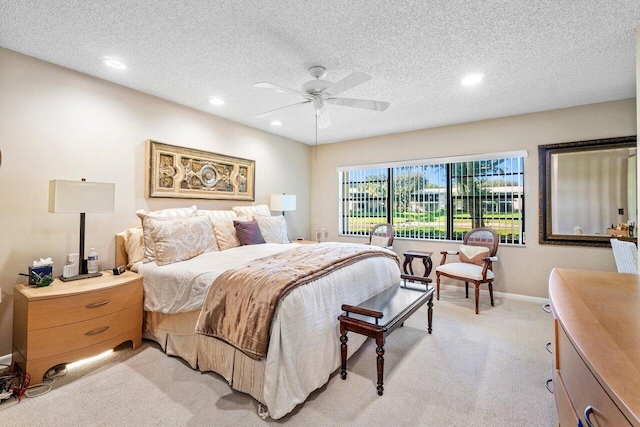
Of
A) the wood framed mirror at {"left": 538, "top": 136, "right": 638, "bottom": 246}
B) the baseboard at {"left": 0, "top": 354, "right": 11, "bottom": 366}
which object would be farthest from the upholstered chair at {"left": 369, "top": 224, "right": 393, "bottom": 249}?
the baseboard at {"left": 0, "top": 354, "right": 11, "bottom": 366}

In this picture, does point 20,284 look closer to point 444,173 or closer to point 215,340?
point 215,340

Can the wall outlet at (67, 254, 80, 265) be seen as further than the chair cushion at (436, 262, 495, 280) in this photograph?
No


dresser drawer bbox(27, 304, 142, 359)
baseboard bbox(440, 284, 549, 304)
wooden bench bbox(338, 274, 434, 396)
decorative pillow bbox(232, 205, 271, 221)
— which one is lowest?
baseboard bbox(440, 284, 549, 304)

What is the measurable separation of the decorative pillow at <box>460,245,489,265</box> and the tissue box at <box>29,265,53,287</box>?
4.61m

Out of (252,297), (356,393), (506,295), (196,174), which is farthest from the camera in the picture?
(506,295)

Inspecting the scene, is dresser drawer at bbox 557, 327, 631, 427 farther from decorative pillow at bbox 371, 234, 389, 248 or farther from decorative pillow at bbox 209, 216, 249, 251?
decorative pillow at bbox 371, 234, 389, 248

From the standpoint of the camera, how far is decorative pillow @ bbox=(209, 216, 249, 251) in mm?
3379

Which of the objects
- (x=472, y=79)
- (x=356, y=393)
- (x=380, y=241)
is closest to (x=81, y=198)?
(x=356, y=393)

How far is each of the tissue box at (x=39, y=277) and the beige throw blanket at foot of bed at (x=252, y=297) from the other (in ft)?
4.48

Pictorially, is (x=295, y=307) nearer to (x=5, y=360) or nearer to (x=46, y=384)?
(x=46, y=384)

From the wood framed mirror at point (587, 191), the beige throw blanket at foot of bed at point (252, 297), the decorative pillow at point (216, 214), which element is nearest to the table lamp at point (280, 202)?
the decorative pillow at point (216, 214)

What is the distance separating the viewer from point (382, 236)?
4.89 metres

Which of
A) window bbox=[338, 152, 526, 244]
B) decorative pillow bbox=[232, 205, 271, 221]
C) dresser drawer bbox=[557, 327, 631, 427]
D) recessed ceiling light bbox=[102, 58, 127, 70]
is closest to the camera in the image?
dresser drawer bbox=[557, 327, 631, 427]

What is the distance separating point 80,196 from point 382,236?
403cm
